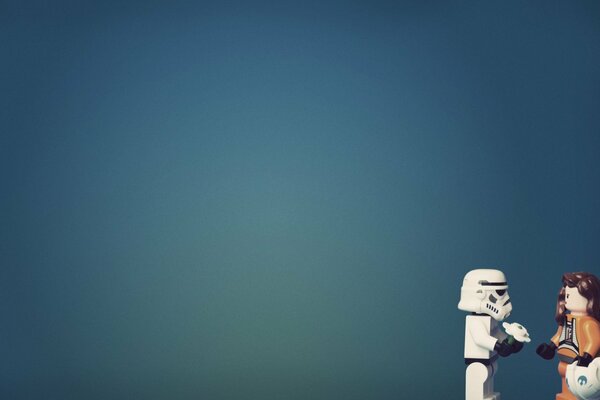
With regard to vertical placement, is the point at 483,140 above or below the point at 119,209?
above

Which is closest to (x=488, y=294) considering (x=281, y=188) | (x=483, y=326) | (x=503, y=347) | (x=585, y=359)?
(x=483, y=326)

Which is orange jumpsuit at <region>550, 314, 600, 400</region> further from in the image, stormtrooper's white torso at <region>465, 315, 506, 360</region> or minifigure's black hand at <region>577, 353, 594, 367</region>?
stormtrooper's white torso at <region>465, 315, 506, 360</region>

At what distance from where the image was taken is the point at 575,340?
14.2 ft

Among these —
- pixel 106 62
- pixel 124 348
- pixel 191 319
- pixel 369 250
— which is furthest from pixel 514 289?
pixel 106 62

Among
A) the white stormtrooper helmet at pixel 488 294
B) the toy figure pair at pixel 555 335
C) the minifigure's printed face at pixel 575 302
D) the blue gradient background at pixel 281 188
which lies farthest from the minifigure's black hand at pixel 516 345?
the blue gradient background at pixel 281 188

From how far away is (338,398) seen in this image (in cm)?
581

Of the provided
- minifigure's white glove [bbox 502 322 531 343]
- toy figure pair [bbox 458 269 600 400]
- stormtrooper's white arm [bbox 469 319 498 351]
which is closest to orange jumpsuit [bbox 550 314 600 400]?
toy figure pair [bbox 458 269 600 400]

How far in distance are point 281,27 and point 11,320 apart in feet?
8.88

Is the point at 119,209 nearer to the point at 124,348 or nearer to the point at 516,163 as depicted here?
the point at 124,348

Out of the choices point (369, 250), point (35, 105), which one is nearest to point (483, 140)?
point (369, 250)

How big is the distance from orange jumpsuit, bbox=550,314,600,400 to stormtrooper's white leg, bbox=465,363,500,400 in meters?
0.36

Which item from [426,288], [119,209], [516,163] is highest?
[516,163]

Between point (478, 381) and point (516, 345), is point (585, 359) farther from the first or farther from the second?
point (478, 381)

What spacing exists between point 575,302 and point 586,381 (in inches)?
15.4
